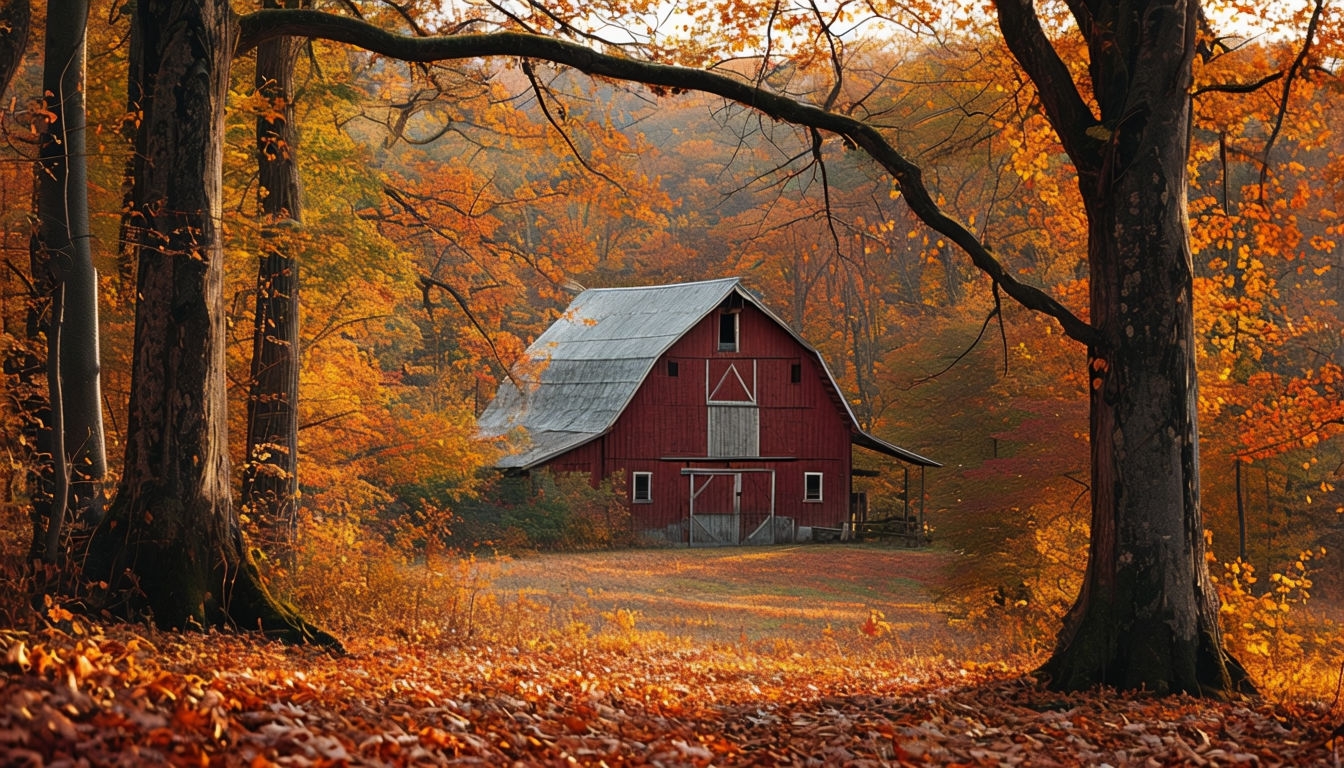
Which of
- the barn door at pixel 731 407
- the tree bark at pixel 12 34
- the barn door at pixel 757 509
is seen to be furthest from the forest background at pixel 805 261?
the barn door at pixel 757 509

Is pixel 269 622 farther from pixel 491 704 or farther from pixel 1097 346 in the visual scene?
pixel 1097 346

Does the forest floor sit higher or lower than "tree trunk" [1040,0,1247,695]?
lower

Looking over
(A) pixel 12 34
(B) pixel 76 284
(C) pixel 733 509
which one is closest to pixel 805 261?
(C) pixel 733 509

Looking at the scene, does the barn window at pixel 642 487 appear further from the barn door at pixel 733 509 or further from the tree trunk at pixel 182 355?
the tree trunk at pixel 182 355

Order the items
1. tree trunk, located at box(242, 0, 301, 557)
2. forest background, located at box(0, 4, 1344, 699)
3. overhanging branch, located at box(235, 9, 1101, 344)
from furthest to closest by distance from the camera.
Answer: tree trunk, located at box(242, 0, 301, 557)
forest background, located at box(0, 4, 1344, 699)
overhanging branch, located at box(235, 9, 1101, 344)

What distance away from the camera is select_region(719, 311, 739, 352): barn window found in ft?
115

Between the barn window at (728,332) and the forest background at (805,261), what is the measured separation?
207 inches

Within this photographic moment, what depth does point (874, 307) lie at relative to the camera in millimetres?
48250

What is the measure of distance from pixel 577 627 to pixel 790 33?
6.71 metres

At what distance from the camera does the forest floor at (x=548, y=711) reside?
4.32 m

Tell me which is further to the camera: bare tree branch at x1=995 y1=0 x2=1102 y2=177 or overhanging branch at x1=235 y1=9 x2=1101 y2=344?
overhanging branch at x1=235 y1=9 x2=1101 y2=344

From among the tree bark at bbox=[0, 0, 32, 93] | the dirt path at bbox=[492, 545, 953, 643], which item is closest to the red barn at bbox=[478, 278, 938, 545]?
the dirt path at bbox=[492, 545, 953, 643]

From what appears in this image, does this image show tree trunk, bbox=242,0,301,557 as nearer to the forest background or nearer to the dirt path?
the forest background

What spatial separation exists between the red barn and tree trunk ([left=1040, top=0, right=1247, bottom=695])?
83.5 feet
